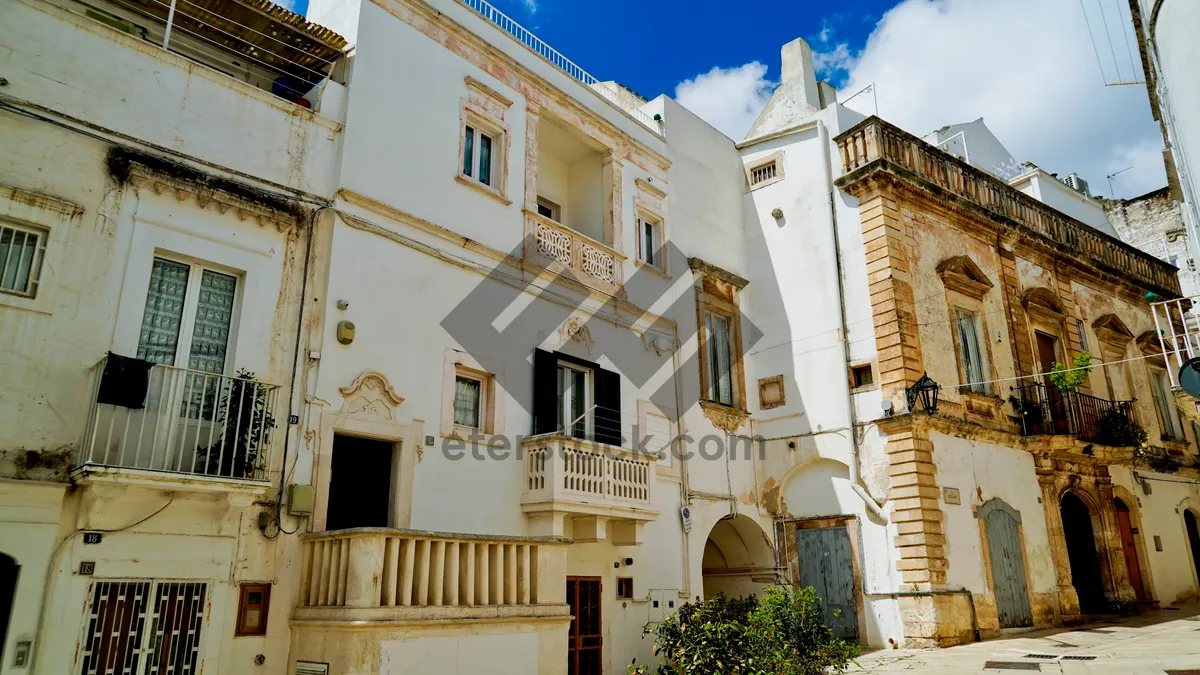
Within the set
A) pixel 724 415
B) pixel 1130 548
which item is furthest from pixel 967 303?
pixel 1130 548

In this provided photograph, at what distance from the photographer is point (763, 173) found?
60.8 feet

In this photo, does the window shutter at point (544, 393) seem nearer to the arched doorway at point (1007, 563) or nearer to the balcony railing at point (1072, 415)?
the arched doorway at point (1007, 563)

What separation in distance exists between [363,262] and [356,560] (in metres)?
4.24

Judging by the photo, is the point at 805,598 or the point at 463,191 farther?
the point at 463,191

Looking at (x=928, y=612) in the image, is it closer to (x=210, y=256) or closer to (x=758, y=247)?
(x=758, y=247)

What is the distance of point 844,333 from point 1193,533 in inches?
556

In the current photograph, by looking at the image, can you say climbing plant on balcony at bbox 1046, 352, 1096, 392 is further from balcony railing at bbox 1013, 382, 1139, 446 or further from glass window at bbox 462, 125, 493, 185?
glass window at bbox 462, 125, 493, 185

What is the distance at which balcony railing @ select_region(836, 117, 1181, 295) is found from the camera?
54.5ft

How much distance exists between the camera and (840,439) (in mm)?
15742

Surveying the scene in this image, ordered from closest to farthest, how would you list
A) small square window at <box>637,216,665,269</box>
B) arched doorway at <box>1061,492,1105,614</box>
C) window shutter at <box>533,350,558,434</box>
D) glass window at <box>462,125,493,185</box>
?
window shutter at <box>533,350,558,434</box>
glass window at <box>462,125,493,185</box>
small square window at <box>637,216,665,269</box>
arched doorway at <box>1061,492,1105,614</box>

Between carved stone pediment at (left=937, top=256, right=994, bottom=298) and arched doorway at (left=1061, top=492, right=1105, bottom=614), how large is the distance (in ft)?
17.3

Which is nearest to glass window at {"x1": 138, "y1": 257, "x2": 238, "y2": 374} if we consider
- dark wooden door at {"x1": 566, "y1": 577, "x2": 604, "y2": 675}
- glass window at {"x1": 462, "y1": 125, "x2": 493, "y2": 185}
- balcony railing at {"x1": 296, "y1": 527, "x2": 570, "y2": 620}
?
balcony railing at {"x1": 296, "y1": 527, "x2": 570, "y2": 620}

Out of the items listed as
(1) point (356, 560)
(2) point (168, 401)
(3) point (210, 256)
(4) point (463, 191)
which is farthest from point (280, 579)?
(4) point (463, 191)

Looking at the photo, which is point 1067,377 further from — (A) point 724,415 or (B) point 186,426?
(B) point 186,426
